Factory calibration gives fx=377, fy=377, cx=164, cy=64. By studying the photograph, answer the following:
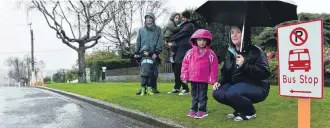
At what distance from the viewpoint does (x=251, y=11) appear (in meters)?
5.81

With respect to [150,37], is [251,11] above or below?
above

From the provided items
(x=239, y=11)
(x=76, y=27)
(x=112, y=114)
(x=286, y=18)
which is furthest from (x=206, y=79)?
(x=76, y=27)

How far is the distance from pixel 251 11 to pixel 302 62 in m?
2.57

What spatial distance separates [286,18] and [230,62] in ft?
3.68

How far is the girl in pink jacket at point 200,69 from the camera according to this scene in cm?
588

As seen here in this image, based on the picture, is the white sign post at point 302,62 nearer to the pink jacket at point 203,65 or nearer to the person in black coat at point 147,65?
the pink jacket at point 203,65

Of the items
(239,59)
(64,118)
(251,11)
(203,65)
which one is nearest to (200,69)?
(203,65)

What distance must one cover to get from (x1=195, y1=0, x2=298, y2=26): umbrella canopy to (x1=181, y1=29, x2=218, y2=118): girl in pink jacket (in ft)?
1.34

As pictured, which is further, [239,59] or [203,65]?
[203,65]

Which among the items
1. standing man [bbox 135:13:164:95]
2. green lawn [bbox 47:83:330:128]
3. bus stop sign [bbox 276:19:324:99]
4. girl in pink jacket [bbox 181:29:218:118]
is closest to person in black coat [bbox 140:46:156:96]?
standing man [bbox 135:13:164:95]

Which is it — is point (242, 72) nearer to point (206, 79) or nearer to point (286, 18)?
point (206, 79)

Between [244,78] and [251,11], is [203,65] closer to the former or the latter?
[244,78]

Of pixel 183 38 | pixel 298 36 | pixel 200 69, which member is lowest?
pixel 200 69

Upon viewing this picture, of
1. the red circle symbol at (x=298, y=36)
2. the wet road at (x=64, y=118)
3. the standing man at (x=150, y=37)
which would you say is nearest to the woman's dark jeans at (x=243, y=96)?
the wet road at (x=64, y=118)
